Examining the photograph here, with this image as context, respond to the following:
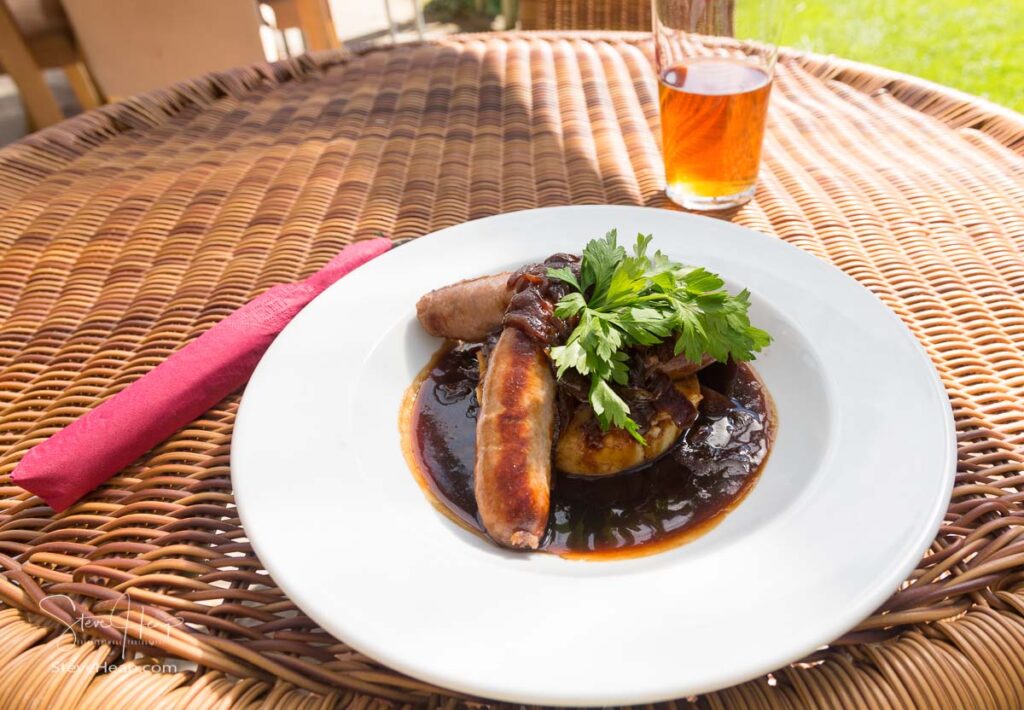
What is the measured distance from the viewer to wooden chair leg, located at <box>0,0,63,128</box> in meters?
4.97

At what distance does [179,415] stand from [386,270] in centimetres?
53

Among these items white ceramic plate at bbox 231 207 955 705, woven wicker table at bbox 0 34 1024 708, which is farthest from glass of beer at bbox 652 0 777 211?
white ceramic plate at bbox 231 207 955 705

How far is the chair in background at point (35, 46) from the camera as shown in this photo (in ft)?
16.5

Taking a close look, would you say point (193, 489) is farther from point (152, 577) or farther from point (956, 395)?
point (956, 395)

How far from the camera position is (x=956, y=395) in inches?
57.3

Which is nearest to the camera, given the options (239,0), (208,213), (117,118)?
(208,213)

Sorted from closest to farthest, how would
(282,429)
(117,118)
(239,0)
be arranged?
(282,429), (117,118), (239,0)

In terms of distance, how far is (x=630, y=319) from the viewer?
139cm

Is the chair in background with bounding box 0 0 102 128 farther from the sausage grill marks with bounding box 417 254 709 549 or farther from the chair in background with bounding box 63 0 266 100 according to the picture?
the sausage grill marks with bounding box 417 254 709 549

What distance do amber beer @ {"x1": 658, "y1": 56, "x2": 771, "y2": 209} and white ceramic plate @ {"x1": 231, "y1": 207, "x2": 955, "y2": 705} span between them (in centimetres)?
46

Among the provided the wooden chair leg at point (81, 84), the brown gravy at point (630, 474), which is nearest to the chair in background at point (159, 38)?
the wooden chair leg at point (81, 84)

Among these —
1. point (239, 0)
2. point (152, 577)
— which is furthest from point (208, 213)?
point (239, 0)

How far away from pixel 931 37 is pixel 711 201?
5085mm

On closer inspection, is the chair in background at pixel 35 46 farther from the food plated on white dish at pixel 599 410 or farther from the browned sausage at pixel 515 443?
the browned sausage at pixel 515 443
